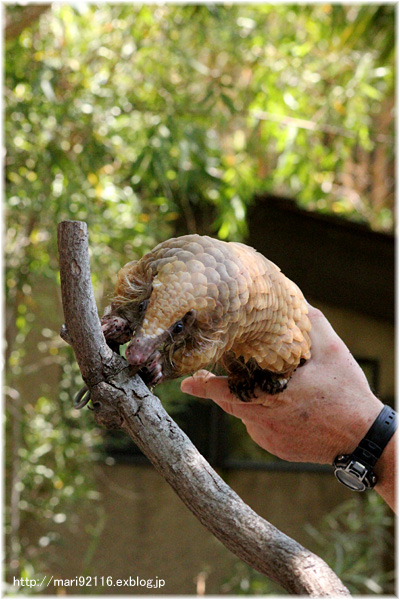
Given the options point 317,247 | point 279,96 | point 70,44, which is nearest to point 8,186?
point 70,44

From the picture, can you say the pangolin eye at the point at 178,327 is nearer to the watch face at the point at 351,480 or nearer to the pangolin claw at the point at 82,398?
the pangolin claw at the point at 82,398

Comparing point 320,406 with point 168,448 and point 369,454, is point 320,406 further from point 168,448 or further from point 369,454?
point 168,448

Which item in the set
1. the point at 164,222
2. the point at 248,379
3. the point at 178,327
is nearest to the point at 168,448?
the point at 178,327

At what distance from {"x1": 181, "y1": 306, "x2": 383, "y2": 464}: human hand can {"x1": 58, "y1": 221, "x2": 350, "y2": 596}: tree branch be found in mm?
273

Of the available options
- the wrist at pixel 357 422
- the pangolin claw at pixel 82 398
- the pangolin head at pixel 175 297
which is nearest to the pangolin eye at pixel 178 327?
the pangolin head at pixel 175 297

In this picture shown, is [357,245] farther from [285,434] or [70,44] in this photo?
[285,434]

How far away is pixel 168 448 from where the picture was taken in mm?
586

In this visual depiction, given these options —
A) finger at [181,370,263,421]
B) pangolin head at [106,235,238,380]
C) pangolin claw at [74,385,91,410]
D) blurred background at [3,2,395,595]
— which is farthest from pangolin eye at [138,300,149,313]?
blurred background at [3,2,395,595]

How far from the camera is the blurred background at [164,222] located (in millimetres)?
2320

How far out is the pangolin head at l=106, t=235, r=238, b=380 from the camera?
0.62 metres

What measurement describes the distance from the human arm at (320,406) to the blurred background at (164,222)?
125cm

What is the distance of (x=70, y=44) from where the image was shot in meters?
2.54

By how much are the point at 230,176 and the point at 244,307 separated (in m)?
2.11

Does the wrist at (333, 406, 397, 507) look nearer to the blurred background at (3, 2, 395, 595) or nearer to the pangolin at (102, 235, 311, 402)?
the pangolin at (102, 235, 311, 402)
